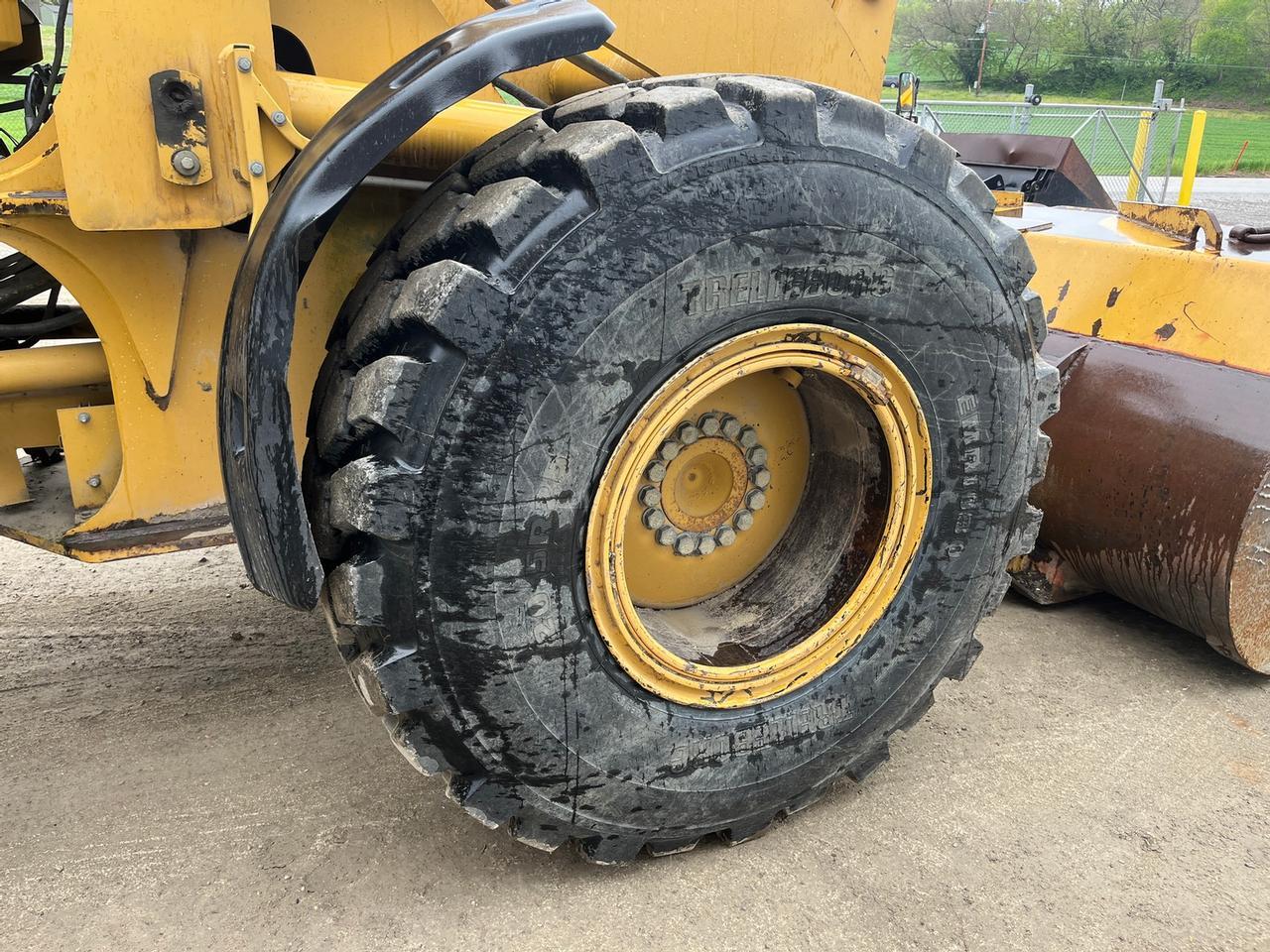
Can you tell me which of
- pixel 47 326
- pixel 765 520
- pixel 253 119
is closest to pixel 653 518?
pixel 765 520

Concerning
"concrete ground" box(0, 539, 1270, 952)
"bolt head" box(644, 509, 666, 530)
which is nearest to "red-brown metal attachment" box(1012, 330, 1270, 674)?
"concrete ground" box(0, 539, 1270, 952)

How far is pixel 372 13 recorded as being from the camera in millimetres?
2113

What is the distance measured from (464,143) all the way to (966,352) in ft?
3.65

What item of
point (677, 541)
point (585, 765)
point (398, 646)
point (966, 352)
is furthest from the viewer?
point (677, 541)

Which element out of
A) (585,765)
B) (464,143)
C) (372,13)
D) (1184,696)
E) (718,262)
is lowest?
(1184,696)

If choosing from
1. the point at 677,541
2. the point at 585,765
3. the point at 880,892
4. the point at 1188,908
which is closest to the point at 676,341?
the point at 677,541

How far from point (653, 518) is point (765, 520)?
0.35 meters

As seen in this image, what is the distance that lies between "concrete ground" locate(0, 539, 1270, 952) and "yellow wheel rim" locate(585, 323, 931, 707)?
1.53ft

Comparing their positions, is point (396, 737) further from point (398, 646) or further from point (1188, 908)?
point (1188, 908)

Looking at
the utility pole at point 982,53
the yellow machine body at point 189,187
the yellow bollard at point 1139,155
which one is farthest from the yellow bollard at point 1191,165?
the utility pole at point 982,53

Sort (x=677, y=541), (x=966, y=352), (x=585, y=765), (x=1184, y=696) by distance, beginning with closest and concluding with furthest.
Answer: (x=585, y=765) → (x=966, y=352) → (x=677, y=541) → (x=1184, y=696)

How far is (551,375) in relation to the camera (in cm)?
169

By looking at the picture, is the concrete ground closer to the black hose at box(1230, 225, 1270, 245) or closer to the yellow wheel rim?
the yellow wheel rim

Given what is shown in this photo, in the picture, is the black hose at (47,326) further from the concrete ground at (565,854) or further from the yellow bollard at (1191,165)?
the yellow bollard at (1191,165)
